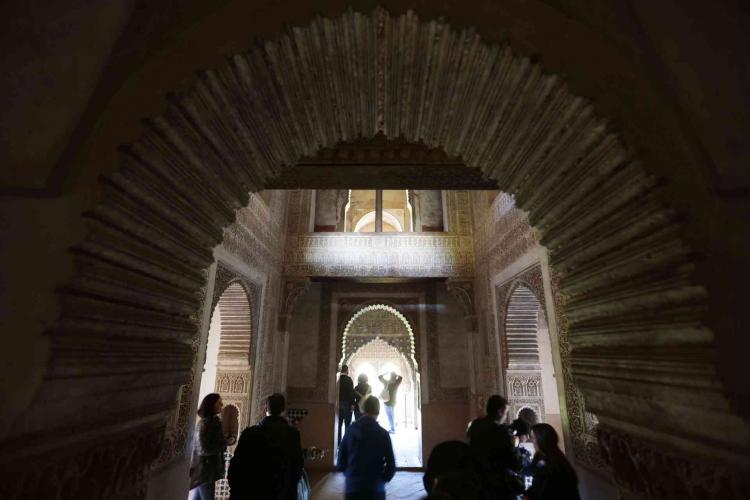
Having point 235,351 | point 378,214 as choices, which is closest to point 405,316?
point 378,214

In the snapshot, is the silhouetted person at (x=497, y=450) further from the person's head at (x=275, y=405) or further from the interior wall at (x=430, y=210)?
the interior wall at (x=430, y=210)

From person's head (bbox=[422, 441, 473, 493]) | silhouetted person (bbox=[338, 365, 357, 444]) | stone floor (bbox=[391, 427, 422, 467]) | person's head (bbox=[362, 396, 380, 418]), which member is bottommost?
stone floor (bbox=[391, 427, 422, 467])

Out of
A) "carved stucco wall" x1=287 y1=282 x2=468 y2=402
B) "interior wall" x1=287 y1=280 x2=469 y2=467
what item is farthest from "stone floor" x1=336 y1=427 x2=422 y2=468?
"carved stucco wall" x1=287 y1=282 x2=468 y2=402

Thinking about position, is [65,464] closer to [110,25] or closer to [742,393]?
[110,25]

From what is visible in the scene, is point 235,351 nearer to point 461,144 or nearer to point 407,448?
point 461,144

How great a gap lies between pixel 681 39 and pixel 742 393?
0.98 m

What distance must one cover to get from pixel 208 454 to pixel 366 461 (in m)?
1.55

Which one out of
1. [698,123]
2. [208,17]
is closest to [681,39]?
[698,123]

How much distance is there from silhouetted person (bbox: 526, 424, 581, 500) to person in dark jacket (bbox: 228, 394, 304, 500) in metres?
1.45

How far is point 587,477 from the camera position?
3.07m

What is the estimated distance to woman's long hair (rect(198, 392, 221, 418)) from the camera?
3064 millimetres

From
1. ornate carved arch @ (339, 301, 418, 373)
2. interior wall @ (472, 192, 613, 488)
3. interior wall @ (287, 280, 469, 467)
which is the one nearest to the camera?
interior wall @ (472, 192, 613, 488)

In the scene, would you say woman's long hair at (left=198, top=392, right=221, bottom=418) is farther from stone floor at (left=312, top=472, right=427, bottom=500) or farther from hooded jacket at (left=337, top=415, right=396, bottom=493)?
stone floor at (left=312, top=472, right=427, bottom=500)

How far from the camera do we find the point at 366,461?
92.3 inches
